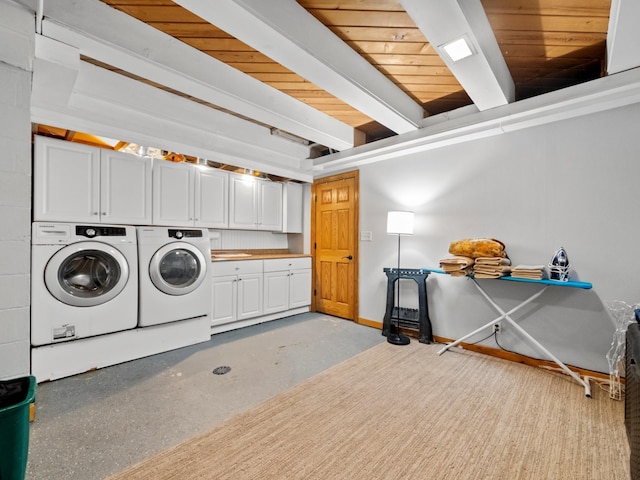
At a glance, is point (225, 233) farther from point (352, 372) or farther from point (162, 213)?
point (352, 372)

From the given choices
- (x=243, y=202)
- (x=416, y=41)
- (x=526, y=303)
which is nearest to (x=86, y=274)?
(x=243, y=202)

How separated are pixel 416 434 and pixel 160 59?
111 inches

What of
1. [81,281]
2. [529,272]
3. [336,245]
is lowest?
[81,281]

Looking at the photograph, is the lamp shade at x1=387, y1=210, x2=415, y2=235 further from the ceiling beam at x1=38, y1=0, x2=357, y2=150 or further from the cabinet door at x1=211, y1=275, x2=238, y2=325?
the cabinet door at x1=211, y1=275, x2=238, y2=325

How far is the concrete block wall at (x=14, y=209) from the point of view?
5.59 feet

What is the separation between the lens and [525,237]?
270 cm

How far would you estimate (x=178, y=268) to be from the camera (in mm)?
3127

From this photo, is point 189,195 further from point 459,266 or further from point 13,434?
point 459,266

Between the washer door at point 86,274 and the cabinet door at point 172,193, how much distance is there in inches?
23.4

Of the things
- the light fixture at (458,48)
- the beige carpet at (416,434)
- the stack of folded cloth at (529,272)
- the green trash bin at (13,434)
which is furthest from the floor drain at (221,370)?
the light fixture at (458,48)

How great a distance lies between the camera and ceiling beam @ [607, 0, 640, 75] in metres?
1.45

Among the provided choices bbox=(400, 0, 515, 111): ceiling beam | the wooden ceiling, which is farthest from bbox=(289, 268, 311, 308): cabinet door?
bbox=(400, 0, 515, 111): ceiling beam

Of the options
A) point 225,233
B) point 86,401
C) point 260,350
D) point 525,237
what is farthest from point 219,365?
point 525,237

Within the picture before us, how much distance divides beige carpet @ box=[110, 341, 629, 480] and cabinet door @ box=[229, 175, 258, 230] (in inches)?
91.9
